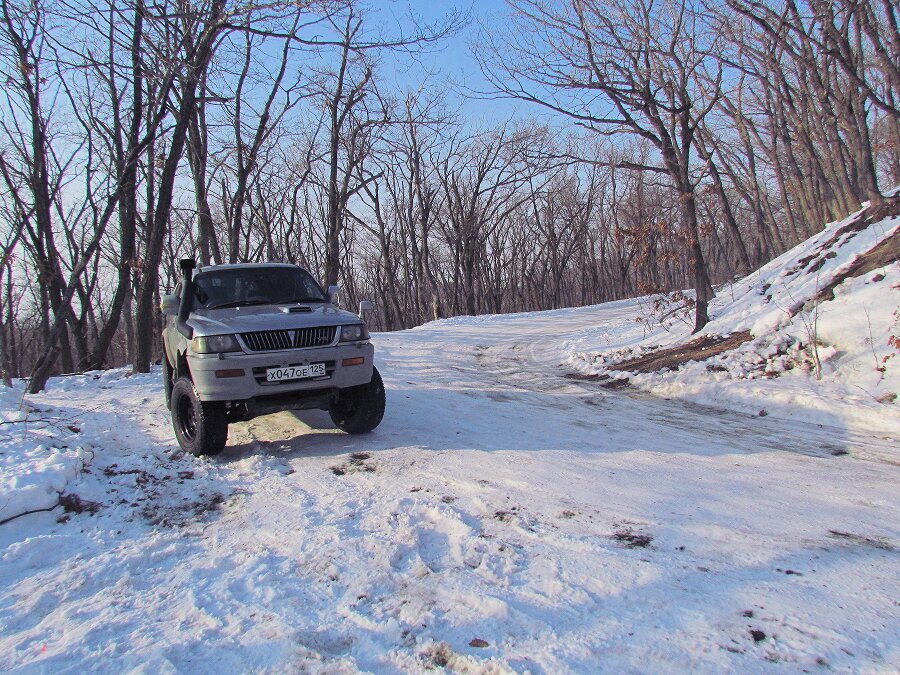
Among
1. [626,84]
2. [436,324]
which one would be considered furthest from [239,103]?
[626,84]

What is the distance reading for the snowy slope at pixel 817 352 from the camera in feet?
21.1

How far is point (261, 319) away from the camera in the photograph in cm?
522

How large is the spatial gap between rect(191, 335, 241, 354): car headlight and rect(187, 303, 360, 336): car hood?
0.15 feet

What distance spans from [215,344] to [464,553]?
10.1ft

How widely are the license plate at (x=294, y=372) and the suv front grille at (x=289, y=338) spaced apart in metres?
0.20

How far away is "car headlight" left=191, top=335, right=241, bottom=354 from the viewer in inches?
194

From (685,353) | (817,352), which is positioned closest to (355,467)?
(817,352)

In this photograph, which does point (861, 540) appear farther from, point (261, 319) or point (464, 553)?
point (261, 319)

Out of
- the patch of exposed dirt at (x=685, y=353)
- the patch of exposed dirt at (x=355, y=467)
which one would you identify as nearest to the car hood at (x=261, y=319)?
the patch of exposed dirt at (x=355, y=467)

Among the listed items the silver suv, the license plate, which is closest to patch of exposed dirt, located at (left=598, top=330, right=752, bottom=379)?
the silver suv

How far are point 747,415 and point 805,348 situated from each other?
1.78m

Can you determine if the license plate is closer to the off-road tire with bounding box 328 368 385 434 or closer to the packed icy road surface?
the off-road tire with bounding box 328 368 385 434

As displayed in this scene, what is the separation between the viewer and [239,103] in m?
19.2

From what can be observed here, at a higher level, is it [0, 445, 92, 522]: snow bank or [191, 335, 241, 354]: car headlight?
[191, 335, 241, 354]: car headlight
